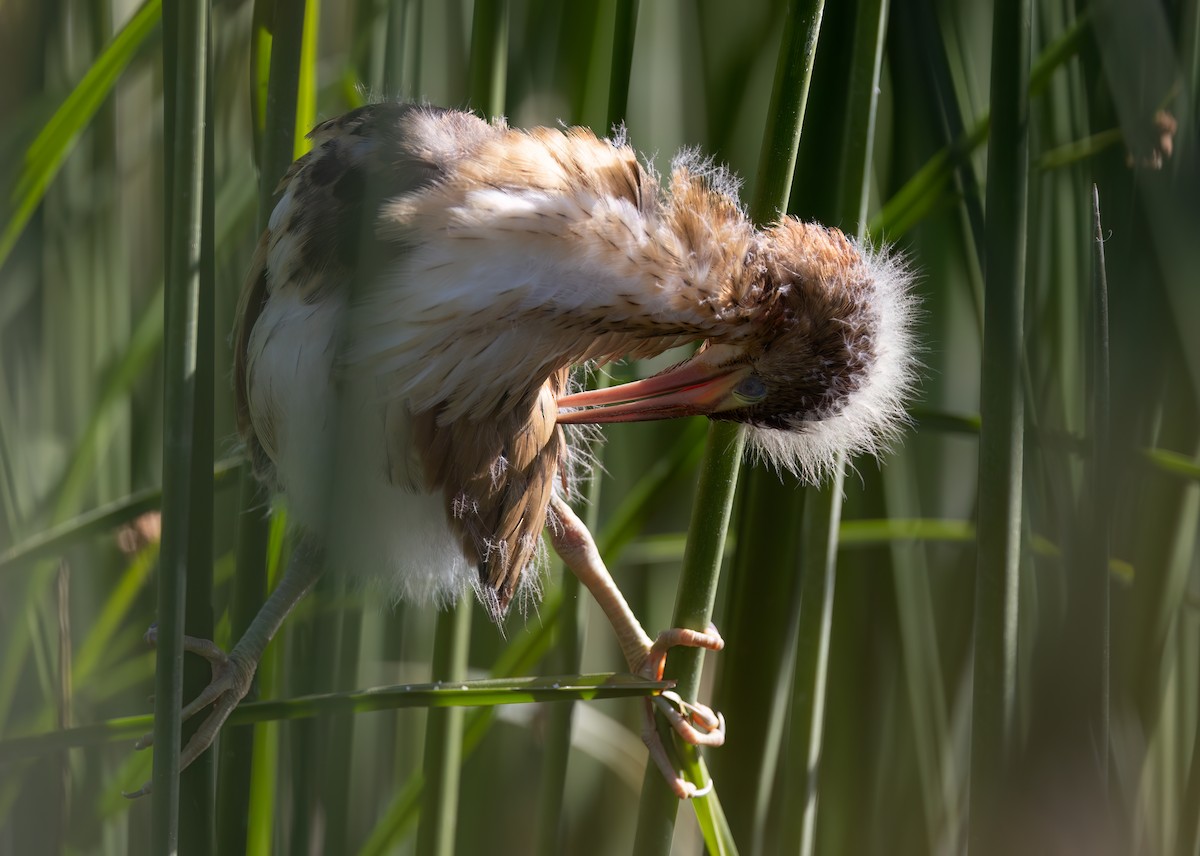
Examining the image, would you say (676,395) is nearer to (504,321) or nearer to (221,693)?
(504,321)

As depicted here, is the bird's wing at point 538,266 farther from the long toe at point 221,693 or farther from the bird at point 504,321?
the long toe at point 221,693

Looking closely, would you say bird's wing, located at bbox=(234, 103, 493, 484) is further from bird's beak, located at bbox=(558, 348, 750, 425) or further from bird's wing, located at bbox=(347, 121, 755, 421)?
bird's beak, located at bbox=(558, 348, 750, 425)

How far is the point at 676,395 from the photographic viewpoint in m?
0.93

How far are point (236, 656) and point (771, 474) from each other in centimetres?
52

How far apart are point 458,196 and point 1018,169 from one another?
42 cm

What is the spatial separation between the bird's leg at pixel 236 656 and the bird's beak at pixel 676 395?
295mm

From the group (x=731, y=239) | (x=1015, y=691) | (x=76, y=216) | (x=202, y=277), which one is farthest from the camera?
(x=76, y=216)

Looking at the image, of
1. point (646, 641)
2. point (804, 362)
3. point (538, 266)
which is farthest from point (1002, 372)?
point (646, 641)

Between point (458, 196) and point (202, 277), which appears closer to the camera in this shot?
point (202, 277)

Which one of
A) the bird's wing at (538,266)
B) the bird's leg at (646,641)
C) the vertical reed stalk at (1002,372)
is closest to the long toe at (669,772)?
the bird's leg at (646,641)

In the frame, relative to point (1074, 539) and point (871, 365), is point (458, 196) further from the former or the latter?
point (1074, 539)

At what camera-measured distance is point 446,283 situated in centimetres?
86

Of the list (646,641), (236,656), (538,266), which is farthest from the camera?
(646,641)

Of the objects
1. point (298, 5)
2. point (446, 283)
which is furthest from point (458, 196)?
point (298, 5)
